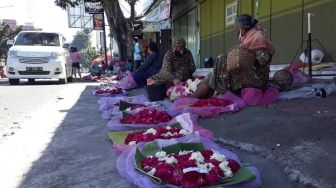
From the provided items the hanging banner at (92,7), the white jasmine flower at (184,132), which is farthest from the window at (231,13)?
the hanging banner at (92,7)

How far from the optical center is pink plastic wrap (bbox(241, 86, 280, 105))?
6242 mm

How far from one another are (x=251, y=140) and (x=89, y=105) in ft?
17.1

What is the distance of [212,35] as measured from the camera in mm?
17672

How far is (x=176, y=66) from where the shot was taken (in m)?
8.94

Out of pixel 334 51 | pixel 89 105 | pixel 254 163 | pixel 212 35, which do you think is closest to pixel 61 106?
pixel 89 105

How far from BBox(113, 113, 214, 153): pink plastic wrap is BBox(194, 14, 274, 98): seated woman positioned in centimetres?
96

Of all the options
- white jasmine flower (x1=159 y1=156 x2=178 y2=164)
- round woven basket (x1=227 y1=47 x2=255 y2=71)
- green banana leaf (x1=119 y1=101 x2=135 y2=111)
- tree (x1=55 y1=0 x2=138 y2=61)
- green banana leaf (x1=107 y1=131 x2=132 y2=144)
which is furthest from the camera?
tree (x1=55 y1=0 x2=138 y2=61)

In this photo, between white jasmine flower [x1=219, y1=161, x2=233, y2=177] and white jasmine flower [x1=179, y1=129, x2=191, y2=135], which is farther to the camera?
white jasmine flower [x1=179, y1=129, x2=191, y2=135]

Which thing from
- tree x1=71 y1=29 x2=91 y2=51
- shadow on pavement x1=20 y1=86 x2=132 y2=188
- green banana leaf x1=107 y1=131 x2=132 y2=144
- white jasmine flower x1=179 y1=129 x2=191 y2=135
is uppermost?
tree x1=71 y1=29 x2=91 y2=51

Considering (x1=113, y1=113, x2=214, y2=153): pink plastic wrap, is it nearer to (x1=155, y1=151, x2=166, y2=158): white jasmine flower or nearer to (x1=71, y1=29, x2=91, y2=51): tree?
(x1=155, y1=151, x2=166, y2=158): white jasmine flower

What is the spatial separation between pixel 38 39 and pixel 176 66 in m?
9.76

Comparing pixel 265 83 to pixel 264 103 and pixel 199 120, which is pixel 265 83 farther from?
pixel 199 120

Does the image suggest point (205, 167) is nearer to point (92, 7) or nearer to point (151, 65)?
point (151, 65)

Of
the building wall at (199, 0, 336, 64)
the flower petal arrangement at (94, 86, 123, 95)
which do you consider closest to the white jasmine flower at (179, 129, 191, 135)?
the building wall at (199, 0, 336, 64)
